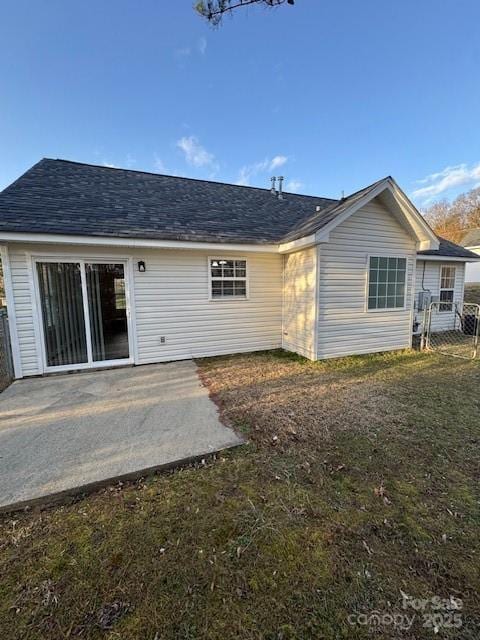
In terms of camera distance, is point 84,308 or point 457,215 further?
point 457,215

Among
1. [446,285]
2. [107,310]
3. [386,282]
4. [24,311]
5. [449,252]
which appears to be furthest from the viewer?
[446,285]

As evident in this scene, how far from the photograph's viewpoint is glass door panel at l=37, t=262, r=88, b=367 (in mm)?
5668

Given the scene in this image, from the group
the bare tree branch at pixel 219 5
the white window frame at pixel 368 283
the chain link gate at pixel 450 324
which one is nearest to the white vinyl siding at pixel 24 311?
the bare tree branch at pixel 219 5

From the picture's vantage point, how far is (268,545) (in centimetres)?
193

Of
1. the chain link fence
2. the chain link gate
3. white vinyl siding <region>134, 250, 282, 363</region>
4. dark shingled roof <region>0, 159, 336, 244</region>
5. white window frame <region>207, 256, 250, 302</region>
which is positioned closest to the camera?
the chain link fence

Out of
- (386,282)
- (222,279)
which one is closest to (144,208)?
(222,279)

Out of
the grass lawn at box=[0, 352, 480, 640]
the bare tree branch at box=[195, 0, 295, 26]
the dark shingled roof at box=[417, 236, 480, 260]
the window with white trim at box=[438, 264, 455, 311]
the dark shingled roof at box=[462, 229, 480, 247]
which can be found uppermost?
the dark shingled roof at box=[462, 229, 480, 247]

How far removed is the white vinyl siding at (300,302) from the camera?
21.5 ft

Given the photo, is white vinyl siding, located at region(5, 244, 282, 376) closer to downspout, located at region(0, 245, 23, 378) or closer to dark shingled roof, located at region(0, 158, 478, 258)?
downspout, located at region(0, 245, 23, 378)

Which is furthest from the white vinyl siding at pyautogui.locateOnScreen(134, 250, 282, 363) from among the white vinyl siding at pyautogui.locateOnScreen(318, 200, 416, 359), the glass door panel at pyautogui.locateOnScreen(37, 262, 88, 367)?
the white vinyl siding at pyautogui.locateOnScreen(318, 200, 416, 359)

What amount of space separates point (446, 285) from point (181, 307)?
947 cm

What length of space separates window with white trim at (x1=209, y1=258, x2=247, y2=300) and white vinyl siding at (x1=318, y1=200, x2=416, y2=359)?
200 centimetres

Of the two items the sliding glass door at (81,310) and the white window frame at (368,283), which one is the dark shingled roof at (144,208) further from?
the white window frame at (368,283)

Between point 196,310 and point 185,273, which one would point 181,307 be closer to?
point 196,310
